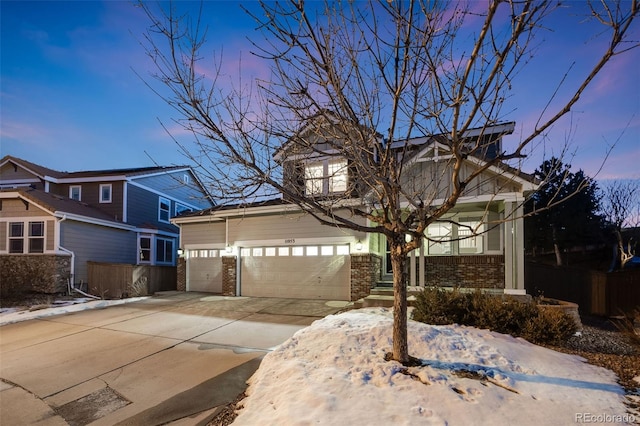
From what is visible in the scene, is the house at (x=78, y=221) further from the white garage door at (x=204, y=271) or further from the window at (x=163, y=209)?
the white garage door at (x=204, y=271)

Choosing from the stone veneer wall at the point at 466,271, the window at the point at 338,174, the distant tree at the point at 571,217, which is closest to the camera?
the window at the point at 338,174

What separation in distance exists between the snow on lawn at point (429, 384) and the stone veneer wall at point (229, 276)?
824 centimetres

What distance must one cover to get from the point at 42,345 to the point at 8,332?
97.5 inches

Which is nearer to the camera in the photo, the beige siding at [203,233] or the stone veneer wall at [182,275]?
the beige siding at [203,233]

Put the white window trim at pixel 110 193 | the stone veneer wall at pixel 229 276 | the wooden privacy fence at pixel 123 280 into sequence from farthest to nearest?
the white window trim at pixel 110 193
the wooden privacy fence at pixel 123 280
the stone veneer wall at pixel 229 276

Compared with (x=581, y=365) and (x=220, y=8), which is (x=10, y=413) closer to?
(x=220, y=8)

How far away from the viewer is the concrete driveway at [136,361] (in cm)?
409

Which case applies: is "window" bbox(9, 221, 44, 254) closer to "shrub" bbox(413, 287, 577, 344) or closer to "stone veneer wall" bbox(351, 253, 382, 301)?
"stone veneer wall" bbox(351, 253, 382, 301)

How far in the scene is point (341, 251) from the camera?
37.7 ft

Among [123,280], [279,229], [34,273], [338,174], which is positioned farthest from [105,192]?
[338,174]

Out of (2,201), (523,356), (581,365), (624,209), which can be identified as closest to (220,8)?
(523,356)

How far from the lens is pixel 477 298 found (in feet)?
21.8

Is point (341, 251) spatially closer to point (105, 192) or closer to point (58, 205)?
point (58, 205)

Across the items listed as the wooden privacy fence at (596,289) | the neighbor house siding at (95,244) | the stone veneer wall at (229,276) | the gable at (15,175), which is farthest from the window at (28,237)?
the wooden privacy fence at (596,289)
